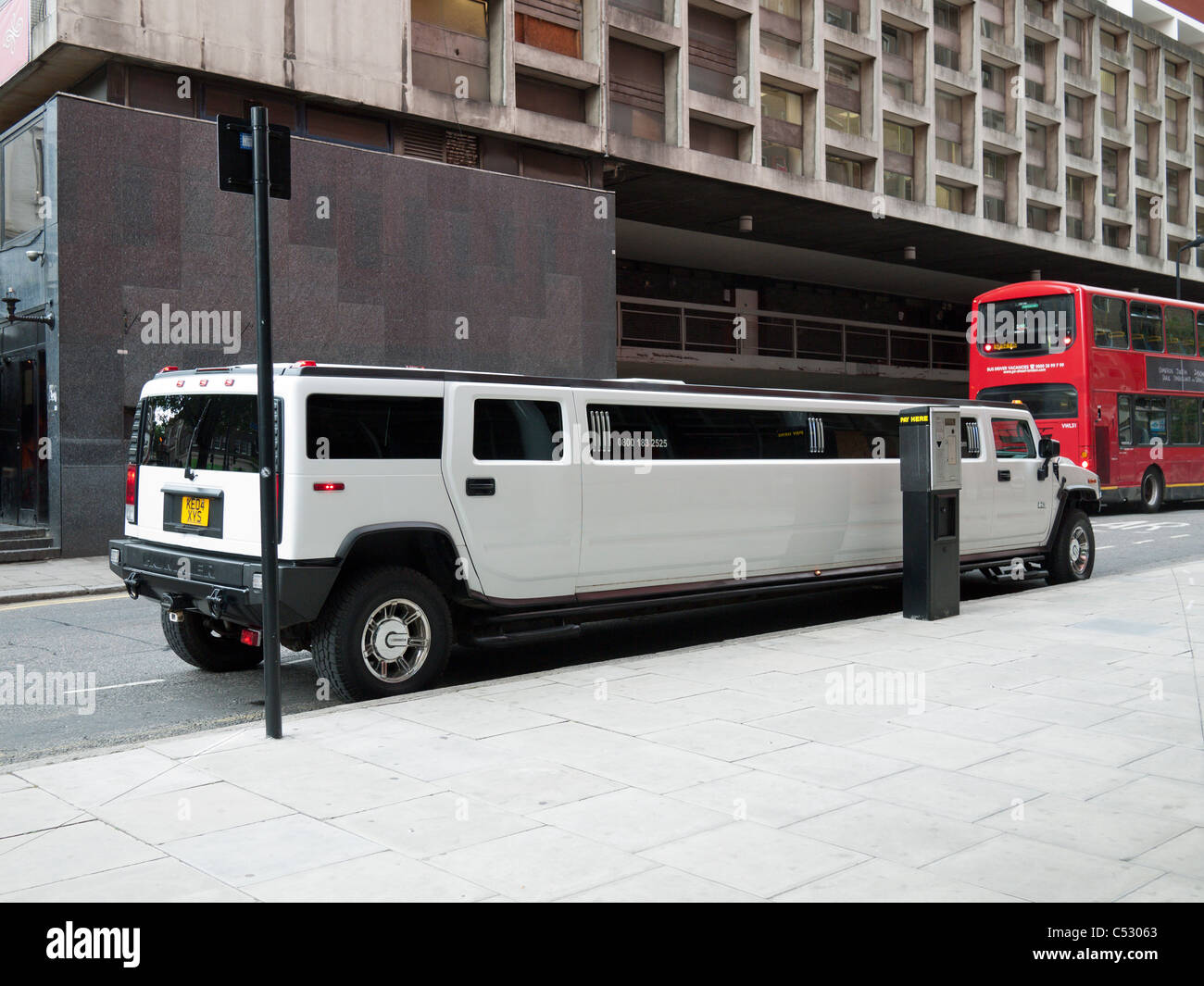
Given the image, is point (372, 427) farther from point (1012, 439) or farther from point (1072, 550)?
point (1072, 550)

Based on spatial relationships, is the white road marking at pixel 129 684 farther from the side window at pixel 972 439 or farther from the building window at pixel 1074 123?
the building window at pixel 1074 123

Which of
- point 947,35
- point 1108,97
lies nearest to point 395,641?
point 947,35

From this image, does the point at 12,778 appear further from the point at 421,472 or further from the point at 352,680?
the point at 421,472

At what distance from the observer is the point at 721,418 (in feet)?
30.3

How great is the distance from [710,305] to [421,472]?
1056 inches

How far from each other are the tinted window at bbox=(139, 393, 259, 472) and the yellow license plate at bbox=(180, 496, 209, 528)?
0.71 feet

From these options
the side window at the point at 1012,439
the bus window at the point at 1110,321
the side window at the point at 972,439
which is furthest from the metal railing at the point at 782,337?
the side window at the point at 972,439

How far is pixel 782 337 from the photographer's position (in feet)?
120

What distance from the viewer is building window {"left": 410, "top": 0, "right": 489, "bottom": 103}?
69.1 ft

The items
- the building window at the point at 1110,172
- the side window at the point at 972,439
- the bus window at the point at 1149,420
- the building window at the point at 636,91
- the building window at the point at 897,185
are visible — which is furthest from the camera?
the building window at the point at 1110,172

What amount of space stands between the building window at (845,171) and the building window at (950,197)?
469cm

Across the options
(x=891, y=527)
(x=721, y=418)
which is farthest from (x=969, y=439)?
(x=721, y=418)

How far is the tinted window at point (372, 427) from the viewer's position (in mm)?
6926

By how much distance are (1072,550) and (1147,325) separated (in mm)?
13443
